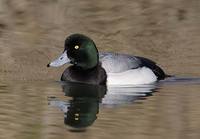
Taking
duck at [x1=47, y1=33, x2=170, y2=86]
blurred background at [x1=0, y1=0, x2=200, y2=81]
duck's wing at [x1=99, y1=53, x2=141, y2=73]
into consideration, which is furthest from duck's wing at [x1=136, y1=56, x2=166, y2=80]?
blurred background at [x1=0, y1=0, x2=200, y2=81]

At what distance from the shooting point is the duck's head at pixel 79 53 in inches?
535

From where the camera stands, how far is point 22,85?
42.1ft

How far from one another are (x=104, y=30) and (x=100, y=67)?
3.67 metres

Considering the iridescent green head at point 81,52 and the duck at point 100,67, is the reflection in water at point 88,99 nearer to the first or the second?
the duck at point 100,67

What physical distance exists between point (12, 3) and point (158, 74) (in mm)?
4385

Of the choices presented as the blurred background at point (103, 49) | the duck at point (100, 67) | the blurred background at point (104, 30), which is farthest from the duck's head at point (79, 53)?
the blurred background at point (104, 30)

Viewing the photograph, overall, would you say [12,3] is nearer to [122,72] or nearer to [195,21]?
[195,21]

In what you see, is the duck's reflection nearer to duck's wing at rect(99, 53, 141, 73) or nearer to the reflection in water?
the reflection in water

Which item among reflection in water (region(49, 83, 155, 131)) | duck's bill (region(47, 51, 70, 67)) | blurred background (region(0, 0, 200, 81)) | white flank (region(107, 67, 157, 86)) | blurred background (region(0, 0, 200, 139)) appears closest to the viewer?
blurred background (region(0, 0, 200, 139))

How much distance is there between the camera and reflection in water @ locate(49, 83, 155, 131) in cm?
1004

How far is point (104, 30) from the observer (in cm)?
1706

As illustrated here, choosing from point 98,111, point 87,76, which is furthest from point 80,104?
point 87,76

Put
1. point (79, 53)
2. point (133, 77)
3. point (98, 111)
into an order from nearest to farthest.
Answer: point (98, 111)
point (133, 77)
point (79, 53)

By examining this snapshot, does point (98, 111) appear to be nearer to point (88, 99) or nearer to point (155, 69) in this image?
point (88, 99)
